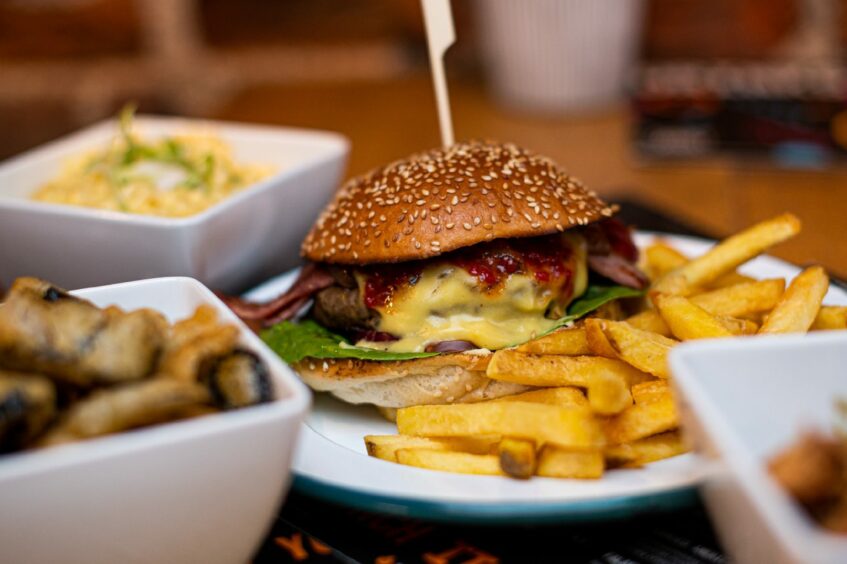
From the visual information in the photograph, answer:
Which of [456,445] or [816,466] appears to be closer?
[816,466]

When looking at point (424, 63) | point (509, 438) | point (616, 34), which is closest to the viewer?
point (509, 438)

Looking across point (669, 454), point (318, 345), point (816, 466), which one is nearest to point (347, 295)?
point (318, 345)

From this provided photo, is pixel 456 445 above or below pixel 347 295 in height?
below

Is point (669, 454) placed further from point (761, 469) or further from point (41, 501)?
point (41, 501)

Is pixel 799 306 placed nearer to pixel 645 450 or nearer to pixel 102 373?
pixel 645 450

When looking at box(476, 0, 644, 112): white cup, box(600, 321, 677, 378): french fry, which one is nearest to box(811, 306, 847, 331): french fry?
box(600, 321, 677, 378): french fry

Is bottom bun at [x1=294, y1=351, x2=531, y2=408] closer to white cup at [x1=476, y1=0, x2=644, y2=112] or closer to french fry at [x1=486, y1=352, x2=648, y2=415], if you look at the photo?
french fry at [x1=486, y1=352, x2=648, y2=415]

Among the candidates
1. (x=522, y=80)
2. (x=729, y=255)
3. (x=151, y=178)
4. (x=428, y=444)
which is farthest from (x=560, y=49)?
(x=428, y=444)
